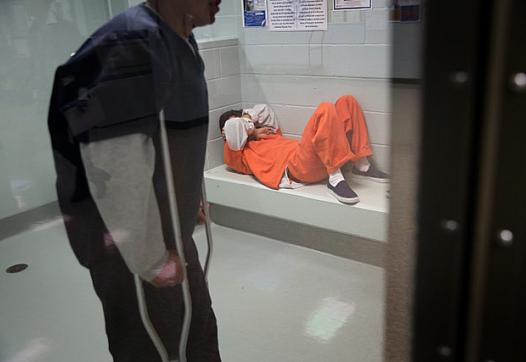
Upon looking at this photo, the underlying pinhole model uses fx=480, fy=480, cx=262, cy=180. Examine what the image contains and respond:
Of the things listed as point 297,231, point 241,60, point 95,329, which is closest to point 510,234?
point 95,329

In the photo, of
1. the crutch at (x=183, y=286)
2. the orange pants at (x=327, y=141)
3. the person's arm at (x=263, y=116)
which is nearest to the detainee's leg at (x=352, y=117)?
the orange pants at (x=327, y=141)

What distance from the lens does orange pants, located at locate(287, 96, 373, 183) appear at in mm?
1875

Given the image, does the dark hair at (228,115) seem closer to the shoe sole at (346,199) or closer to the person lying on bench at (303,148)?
the person lying on bench at (303,148)

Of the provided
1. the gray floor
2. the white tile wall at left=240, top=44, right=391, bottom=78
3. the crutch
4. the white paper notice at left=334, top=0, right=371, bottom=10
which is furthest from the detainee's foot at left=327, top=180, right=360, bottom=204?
the crutch

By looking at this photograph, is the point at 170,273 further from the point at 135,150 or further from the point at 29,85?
the point at 29,85

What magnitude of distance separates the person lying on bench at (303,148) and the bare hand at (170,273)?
996mm

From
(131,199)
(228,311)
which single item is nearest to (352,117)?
(228,311)

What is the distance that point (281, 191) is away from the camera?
6.53 ft

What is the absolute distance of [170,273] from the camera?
0.78m

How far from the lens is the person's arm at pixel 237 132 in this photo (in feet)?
5.90

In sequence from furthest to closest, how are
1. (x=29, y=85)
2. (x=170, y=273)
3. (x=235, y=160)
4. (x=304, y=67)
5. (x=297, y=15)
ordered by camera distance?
(x=304, y=67) → (x=297, y=15) → (x=235, y=160) → (x=29, y=85) → (x=170, y=273)

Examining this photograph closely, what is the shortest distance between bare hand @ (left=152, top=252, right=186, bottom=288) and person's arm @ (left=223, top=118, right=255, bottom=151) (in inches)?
38.2

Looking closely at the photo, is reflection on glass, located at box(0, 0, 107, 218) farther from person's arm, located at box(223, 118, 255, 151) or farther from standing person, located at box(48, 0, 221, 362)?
person's arm, located at box(223, 118, 255, 151)

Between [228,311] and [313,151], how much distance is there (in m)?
0.82
